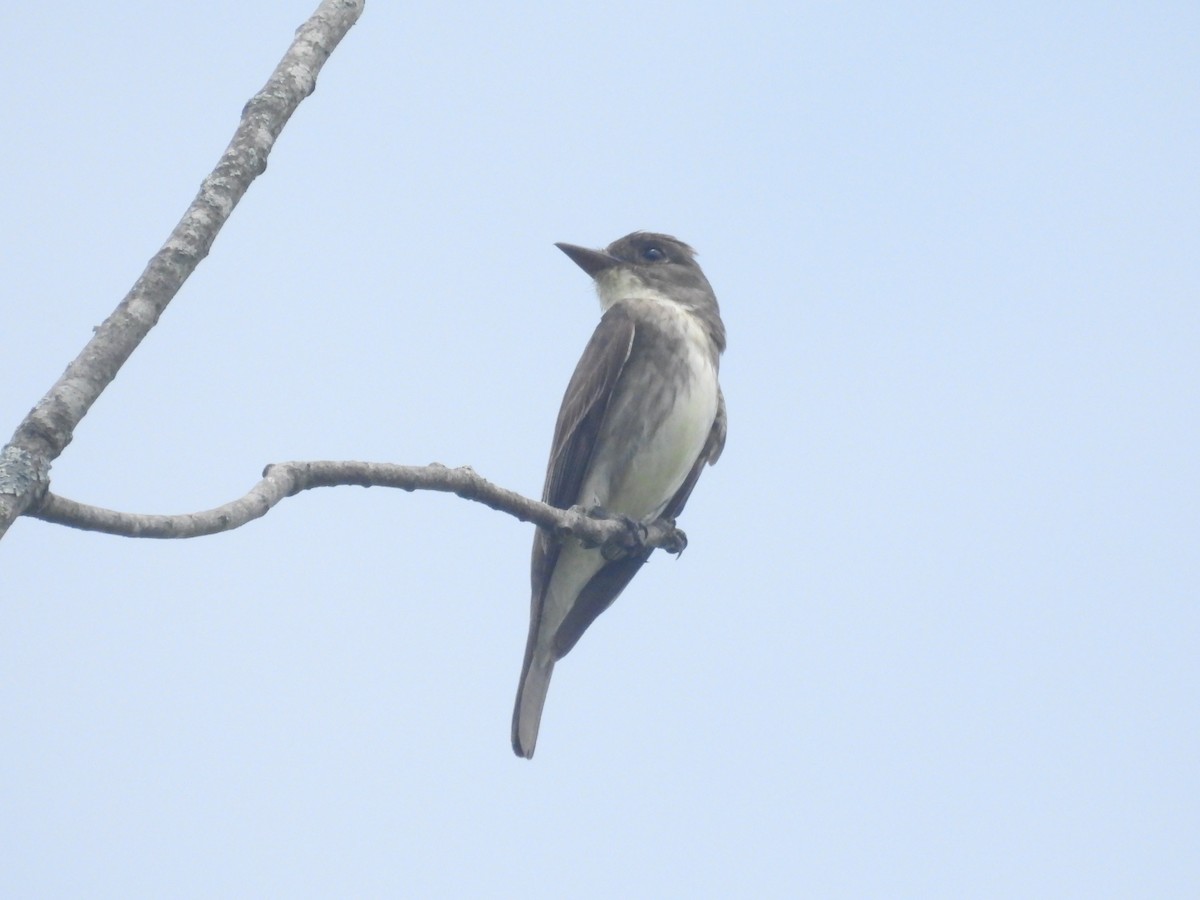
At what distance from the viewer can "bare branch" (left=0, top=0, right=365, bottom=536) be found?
3.07 metres

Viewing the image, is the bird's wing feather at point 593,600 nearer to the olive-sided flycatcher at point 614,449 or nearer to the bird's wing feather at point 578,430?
the olive-sided flycatcher at point 614,449

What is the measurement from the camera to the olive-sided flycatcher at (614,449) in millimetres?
7809

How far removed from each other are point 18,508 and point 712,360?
5.73m

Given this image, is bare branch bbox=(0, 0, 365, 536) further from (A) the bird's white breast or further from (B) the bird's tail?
(B) the bird's tail

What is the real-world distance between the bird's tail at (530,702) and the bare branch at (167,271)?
418 cm

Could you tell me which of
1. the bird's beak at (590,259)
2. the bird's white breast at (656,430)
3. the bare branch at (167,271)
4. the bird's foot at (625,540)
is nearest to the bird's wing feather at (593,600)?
the bird's white breast at (656,430)

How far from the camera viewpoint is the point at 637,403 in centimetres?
784

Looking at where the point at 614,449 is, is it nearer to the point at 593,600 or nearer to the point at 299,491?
the point at 593,600

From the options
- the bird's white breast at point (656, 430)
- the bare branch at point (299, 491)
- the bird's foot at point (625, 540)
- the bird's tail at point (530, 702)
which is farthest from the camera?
the bird's white breast at point (656, 430)

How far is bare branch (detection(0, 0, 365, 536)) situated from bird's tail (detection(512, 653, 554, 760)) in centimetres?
418

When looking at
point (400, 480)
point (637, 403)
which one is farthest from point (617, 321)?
point (400, 480)

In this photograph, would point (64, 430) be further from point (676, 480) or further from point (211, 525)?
point (676, 480)

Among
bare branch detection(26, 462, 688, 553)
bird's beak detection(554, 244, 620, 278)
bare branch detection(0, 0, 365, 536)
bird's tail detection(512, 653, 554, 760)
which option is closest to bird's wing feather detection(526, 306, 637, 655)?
bird's tail detection(512, 653, 554, 760)

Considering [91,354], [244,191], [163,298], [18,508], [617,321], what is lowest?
[18,508]
